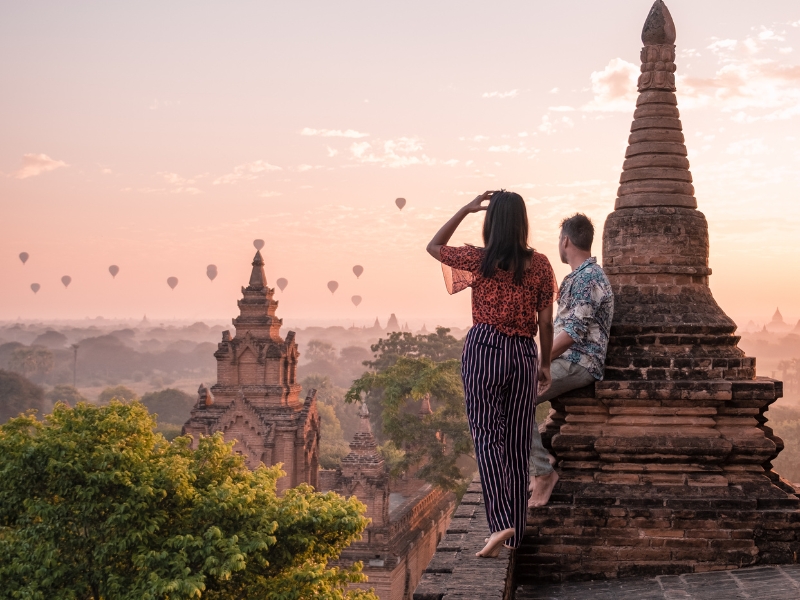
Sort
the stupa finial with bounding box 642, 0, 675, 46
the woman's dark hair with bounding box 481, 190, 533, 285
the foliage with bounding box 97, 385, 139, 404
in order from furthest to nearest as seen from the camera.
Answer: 1. the foliage with bounding box 97, 385, 139, 404
2. the stupa finial with bounding box 642, 0, 675, 46
3. the woman's dark hair with bounding box 481, 190, 533, 285

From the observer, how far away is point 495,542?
568 centimetres

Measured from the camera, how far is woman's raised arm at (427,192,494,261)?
5613 millimetres

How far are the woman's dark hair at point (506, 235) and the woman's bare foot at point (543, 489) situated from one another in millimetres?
1883

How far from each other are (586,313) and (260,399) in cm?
3093

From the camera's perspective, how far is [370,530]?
31266mm

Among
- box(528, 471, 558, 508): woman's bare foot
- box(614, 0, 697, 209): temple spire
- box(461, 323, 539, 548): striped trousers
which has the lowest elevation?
box(528, 471, 558, 508): woman's bare foot

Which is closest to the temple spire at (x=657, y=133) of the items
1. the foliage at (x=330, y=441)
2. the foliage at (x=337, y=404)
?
the foliage at (x=330, y=441)

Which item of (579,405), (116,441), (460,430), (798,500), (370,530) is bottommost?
(370,530)

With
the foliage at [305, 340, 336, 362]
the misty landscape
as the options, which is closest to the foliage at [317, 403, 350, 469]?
the misty landscape

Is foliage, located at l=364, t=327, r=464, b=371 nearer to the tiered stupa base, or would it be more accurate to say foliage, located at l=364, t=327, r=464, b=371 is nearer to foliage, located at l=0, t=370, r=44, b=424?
foliage, located at l=0, t=370, r=44, b=424

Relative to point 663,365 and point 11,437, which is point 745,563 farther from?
point 11,437

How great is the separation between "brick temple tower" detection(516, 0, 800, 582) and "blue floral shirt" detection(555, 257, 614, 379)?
391 mm

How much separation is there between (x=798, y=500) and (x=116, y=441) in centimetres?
1204

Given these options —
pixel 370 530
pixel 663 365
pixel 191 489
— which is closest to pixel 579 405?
pixel 663 365
